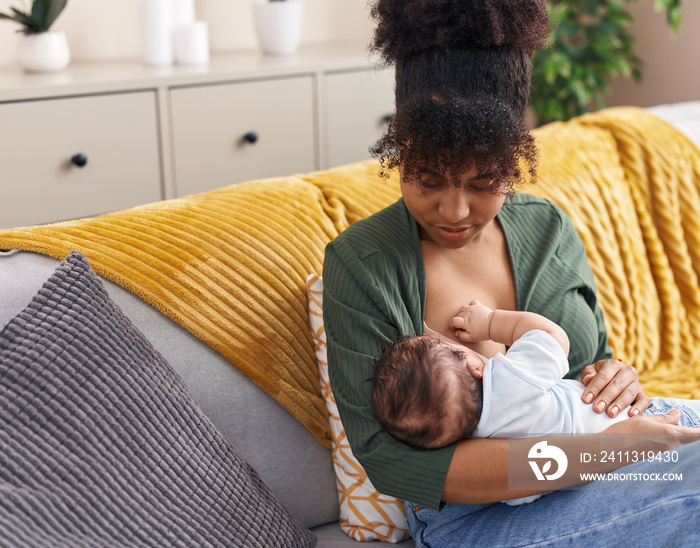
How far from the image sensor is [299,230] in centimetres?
138

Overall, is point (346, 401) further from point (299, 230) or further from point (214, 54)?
point (214, 54)

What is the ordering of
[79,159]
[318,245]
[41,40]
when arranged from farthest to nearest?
1. [41,40]
2. [79,159]
3. [318,245]

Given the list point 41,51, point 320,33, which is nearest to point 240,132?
point 41,51

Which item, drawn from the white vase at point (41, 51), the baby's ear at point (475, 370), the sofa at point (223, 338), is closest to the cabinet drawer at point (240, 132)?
the white vase at point (41, 51)

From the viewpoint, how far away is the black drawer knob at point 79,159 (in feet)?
6.39

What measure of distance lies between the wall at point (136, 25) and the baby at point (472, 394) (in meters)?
1.35

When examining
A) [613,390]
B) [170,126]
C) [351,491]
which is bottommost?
[351,491]

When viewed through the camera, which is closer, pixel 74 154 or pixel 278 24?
pixel 74 154

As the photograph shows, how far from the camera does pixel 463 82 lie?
3.58 ft

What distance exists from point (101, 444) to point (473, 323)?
57 cm

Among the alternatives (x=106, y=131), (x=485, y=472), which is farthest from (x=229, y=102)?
(x=485, y=472)

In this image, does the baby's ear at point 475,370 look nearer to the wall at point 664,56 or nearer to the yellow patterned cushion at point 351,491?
the yellow patterned cushion at point 351,491
